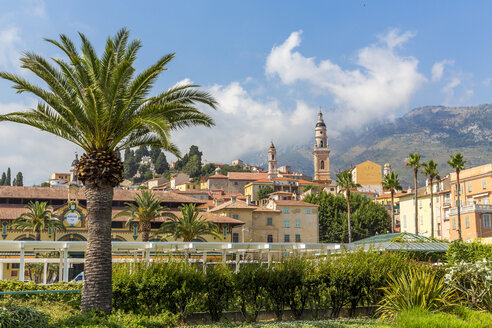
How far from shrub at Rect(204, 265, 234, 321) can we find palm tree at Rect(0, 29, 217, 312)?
3.74 metres

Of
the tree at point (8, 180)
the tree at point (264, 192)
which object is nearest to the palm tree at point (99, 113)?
the tree at point (264, 192)

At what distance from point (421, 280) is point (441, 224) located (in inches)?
2534

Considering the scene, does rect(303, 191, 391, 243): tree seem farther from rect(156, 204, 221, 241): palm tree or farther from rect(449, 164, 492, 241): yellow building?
rect(156, 204, 221, 241): palm tree

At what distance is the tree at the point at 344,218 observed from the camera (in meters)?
88.6

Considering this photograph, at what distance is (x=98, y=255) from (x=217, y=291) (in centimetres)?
462

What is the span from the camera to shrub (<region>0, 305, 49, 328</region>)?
11650mm

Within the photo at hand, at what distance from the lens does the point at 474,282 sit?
19.5 metres

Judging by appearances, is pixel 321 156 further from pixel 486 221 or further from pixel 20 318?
pixel 20 318

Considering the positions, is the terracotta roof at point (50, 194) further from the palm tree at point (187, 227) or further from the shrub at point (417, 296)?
the shrub at point (417, 296)

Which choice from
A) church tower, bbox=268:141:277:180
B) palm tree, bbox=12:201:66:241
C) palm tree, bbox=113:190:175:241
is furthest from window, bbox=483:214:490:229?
church tower, bbox=268:141:277:180

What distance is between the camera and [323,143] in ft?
552

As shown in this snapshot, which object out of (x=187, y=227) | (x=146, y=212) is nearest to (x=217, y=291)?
(x=187, y=227)

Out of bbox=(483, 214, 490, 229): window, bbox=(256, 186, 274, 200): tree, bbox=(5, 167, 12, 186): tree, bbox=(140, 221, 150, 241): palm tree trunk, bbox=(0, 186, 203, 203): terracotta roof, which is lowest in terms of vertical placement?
bbox=(140, 221, 150, 241): palm tree trunk

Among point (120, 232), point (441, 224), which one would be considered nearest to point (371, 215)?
point (441, 224)
